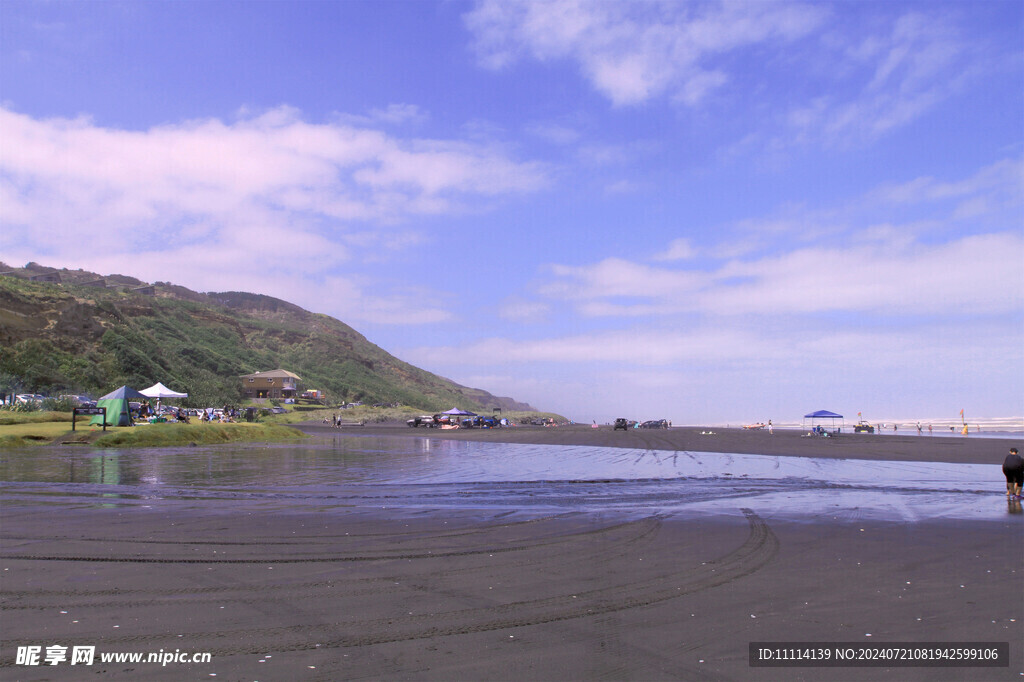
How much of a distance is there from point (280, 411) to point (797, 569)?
252ft

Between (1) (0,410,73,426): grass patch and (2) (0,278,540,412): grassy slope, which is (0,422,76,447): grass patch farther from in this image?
(2) (0,278,540,412): grassy slope

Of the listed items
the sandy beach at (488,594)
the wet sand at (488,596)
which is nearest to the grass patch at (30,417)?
the sandy beach at (488,594)

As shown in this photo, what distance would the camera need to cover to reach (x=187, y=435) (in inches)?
1260

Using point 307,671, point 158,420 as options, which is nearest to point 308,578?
point 307,671

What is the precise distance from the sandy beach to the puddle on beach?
2395 millimetres

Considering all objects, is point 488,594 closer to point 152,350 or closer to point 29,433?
point 29,433

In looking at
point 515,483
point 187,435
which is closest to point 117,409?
point 187,435

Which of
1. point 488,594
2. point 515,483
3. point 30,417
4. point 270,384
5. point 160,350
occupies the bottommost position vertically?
point 515,483

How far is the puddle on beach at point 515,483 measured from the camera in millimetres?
13062

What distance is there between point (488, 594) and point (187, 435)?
3059 cm

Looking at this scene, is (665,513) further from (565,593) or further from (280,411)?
(280,411)

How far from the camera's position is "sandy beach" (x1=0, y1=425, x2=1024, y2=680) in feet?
15.1

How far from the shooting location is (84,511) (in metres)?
11.1

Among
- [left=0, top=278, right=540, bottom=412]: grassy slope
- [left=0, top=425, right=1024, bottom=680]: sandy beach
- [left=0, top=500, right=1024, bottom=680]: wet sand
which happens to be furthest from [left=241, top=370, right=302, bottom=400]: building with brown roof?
[left=0, top=500, right=1024, bottom=680]: wet sand
